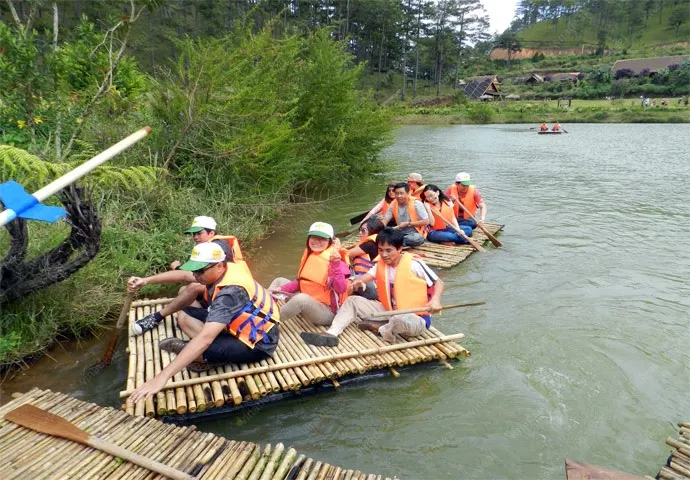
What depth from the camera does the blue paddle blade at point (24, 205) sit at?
94.2 inches

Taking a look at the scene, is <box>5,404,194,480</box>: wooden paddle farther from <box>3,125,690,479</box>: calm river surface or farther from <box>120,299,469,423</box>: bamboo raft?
<box>3,125,690,479</box>: calm river surface

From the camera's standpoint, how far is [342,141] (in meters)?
11.1

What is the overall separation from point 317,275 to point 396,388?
4.28 feet

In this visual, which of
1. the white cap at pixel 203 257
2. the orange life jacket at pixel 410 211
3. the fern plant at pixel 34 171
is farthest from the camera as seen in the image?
the orange life jacket at pixel 410 211

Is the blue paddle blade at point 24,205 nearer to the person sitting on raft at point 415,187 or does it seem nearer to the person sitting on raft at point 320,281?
the person sitting on raft at point 320,281

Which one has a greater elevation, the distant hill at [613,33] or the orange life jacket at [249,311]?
the distant hill at [613,33]

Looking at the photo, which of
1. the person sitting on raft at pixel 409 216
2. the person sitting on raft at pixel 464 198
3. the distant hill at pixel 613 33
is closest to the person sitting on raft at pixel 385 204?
the person sitting on raft at pixel 409 216

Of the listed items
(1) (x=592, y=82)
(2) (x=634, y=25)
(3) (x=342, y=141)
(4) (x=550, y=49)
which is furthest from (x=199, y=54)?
(2) (x=634, y=25)

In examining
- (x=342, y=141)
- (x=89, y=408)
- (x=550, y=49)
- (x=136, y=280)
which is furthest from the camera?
(x=550, y=49)

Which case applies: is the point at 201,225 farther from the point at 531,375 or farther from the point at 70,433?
the point at 531,375

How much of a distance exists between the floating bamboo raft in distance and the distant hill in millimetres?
81330

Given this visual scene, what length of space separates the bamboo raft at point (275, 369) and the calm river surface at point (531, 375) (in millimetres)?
167

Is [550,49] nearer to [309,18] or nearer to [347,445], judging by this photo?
[309,18]

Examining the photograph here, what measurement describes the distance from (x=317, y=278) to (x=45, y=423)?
2504mm
